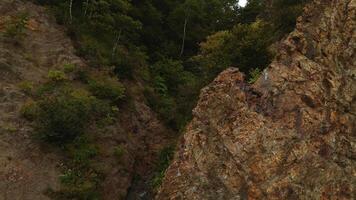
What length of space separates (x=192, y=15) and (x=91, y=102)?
753 inches

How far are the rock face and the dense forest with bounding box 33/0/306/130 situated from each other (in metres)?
3.54

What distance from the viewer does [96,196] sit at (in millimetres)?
21359

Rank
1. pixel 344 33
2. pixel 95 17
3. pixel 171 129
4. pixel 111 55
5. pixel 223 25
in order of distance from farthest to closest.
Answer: pixel 223 25 → pixel 95 17 → pixel 111 55 → pixel 171 129 → pixel 344 33

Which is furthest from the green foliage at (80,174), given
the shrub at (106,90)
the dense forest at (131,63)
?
the shrub at (106,90)

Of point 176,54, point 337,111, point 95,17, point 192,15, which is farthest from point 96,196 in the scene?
point 192,15

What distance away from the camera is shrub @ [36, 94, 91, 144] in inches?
884

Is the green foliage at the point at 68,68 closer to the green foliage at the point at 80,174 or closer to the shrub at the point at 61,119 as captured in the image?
the shrub at the point at 61,119

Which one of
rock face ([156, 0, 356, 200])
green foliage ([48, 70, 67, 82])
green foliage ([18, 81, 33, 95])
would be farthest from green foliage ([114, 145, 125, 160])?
rock face ([156, 0, 356, 200])

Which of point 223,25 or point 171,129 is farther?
point 223,25

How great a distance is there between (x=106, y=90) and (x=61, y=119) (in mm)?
5201

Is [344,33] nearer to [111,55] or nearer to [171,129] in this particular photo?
[171,129]

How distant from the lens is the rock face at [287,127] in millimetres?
16188

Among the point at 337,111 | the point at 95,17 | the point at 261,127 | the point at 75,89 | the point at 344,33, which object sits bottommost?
the point at 75,89

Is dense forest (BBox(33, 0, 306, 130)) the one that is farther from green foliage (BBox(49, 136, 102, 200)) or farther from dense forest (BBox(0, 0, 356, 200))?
green foliage (BBox(49, 136, 102, 200))
